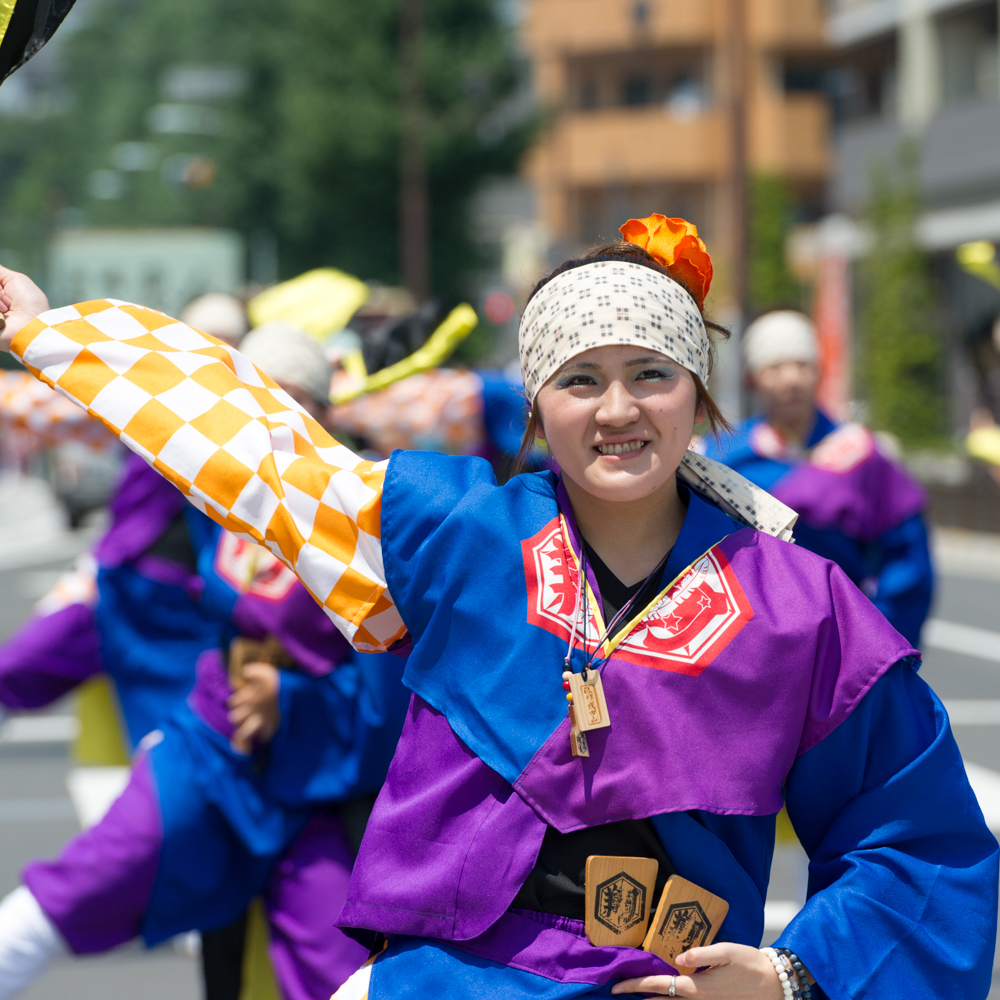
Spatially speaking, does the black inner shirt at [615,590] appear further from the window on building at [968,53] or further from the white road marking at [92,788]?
the window on building at [968,53]

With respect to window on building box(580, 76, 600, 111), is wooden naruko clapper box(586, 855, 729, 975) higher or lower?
higher

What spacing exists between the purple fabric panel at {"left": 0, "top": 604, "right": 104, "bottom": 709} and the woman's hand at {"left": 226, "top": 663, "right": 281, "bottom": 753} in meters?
1.50

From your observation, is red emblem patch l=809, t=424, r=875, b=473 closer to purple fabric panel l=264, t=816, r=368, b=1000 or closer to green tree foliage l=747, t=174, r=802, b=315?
purple fabric panel l=264, t=816, r=368, b=1000

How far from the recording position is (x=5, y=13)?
203 centimetres

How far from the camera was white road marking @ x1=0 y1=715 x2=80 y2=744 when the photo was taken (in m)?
8.72

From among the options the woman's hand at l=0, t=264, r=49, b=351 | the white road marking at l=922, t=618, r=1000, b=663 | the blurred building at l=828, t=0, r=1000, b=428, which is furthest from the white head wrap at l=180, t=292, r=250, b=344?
the blurred building at l=828, t=0, r=1000, b=428

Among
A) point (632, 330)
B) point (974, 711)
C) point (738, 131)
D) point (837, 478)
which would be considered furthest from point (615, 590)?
point (738, 131)

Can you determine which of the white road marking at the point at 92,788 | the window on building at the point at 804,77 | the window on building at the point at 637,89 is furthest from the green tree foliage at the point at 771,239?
the white road marking at the point at 92,788

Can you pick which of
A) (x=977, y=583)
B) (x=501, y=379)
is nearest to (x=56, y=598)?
(x=501, y=379)

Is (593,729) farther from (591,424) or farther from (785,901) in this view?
(785,901)

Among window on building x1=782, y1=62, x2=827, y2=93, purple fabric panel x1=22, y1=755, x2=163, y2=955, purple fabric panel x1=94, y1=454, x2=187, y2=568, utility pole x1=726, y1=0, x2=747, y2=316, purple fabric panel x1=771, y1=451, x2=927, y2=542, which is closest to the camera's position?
purple fabric panel x1=22, y1=755, x2=163, y2=955

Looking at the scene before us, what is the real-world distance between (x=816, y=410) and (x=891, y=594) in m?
0.63

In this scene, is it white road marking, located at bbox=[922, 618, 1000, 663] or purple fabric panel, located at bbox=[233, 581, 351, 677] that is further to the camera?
white road marking, located at bbox=[922, 618, 1000, 663]

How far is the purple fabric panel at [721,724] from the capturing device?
6.45 feet
